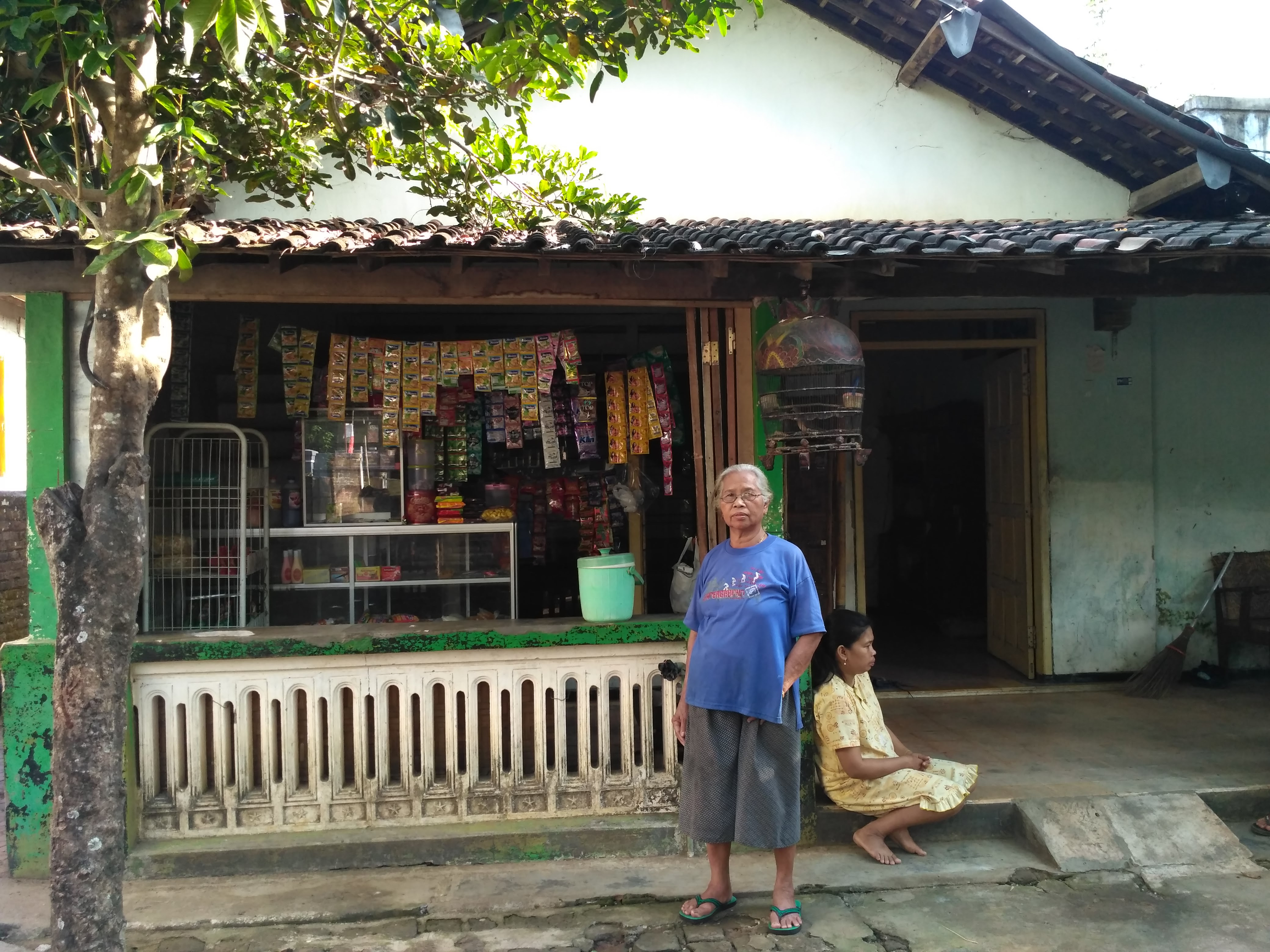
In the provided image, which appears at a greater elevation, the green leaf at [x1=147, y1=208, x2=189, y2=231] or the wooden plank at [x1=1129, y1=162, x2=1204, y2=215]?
the wooden plank at [x1=1129, y1=162, x2=1204, y2=215]

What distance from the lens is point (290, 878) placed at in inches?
177

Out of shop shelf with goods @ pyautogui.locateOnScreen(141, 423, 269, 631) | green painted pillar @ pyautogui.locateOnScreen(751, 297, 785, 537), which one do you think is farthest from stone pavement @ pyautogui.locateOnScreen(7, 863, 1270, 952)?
shop shelf with goods @ pyautogui.locateOnScreen(141, 423, 269, 631)

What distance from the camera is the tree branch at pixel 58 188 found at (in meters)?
3.07

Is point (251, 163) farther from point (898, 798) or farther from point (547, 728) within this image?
point (898, 798)

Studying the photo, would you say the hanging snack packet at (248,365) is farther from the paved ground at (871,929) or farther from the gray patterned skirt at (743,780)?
the gray patterned skirt at (743,780)

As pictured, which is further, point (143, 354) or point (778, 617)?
point (778, 617)

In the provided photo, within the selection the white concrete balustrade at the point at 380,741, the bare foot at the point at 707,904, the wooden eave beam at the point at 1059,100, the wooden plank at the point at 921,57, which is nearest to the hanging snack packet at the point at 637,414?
the white concrete balustrade at the point at 380,741

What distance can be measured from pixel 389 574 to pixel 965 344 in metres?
4.36

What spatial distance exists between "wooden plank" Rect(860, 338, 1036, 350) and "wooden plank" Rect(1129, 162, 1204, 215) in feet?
4.04

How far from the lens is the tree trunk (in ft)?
9.61

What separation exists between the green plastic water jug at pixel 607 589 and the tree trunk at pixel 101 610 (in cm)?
228

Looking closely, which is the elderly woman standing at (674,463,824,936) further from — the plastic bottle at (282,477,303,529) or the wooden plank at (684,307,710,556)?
the plastic bottle at (282,477,303,529)

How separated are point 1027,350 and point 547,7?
177 inches

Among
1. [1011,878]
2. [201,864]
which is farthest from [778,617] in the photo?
[201,864]
